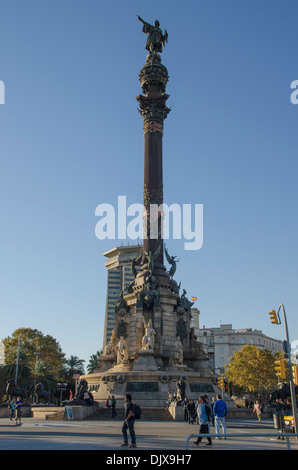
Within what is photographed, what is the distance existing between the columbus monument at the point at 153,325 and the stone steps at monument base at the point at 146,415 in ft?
5.43

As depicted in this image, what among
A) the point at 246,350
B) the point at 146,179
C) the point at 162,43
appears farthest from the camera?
the point at 246,350

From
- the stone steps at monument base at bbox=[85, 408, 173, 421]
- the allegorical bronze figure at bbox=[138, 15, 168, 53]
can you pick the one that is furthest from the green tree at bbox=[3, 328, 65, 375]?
the allegorical bronze figure at bbox=[138, 15, 168, 53]

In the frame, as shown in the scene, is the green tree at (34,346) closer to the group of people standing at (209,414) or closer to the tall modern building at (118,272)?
the group of people standing at (209,414)

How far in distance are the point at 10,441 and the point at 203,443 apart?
6313 mm

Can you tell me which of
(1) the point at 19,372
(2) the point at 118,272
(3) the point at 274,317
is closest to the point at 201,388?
(3) the point at 274,317

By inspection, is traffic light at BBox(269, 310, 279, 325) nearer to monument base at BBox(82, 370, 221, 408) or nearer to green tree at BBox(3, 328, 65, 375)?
monument base at BBox(82, 370, 221, 408)

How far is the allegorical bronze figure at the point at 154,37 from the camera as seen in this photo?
5066 cm

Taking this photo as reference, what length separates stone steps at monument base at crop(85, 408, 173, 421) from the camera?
27.8m

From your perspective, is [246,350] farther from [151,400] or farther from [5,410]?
[5,410]

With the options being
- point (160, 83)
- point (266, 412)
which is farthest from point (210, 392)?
point (160, 83)

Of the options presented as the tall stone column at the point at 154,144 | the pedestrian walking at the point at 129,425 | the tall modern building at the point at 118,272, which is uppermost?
the tall modern building at the point at 118,272

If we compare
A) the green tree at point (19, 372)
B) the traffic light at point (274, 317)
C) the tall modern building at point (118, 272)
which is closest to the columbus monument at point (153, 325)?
the traffic light at point (274, 317)
